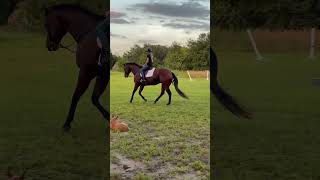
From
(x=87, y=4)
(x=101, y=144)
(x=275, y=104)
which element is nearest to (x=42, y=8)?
(x=87, y=4)

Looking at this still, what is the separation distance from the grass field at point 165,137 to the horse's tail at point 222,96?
0.45 feet

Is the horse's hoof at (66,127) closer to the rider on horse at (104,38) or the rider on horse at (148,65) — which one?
the rider on horse at (104,38)

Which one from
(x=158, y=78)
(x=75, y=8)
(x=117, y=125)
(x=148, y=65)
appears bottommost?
(x=117, y=125)

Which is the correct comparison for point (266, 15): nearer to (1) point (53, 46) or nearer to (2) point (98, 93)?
(2) point (98, 93)

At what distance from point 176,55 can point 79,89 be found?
95 cm

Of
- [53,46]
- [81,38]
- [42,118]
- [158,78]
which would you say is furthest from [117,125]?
[42,118]

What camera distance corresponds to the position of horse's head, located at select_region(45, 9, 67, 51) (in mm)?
4316

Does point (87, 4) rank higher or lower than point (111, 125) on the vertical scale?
higher

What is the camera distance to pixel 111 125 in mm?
3965

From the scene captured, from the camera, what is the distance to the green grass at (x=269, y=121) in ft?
14.8

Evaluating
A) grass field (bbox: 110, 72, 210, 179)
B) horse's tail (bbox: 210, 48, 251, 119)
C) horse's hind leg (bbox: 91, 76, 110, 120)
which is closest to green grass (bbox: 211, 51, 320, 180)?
horse's tail (bbox: 210, 48, 251, 119)

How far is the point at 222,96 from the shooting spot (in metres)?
4.20

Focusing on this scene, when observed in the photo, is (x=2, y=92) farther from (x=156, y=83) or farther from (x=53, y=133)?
(x=156, y=83)

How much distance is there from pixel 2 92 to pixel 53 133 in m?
0.95
